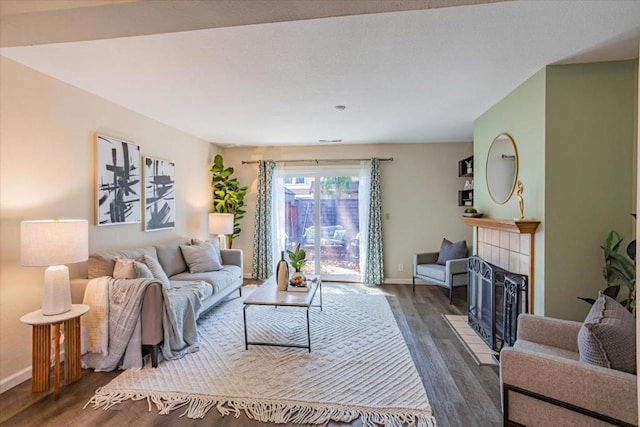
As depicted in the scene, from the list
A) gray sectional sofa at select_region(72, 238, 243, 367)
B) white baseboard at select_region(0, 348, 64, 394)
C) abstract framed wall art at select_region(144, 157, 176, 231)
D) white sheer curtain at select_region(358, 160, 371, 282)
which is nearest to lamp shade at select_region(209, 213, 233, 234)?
gray sectional sofa at select_region(72, 238, 243, 367)

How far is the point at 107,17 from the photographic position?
1164 mm

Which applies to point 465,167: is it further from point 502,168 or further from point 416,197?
point 502,168

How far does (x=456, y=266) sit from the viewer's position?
420cm

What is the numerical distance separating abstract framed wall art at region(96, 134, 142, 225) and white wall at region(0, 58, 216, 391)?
0.26ft

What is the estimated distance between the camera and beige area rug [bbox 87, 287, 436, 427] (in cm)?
197

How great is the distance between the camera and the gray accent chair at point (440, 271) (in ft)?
13.7

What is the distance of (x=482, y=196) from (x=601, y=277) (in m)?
1.50

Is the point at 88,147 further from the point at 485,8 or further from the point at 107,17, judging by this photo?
the point at 485,8

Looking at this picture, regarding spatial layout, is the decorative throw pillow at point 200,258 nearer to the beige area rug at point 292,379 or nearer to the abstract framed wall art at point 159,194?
the abstract framed wall art at point 159,194

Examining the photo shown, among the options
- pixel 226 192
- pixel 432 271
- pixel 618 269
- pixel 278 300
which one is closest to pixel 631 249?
pixel 618 269

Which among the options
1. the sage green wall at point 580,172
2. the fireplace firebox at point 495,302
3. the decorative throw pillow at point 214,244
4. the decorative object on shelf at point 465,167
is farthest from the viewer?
the decorative object on shelf at point 465,167

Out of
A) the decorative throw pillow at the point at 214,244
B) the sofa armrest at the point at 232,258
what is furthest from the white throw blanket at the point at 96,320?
the sofa armrest at the point at 232,258

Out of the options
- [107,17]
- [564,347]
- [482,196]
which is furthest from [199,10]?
[482,196]

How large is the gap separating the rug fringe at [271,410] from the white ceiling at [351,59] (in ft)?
7.34
